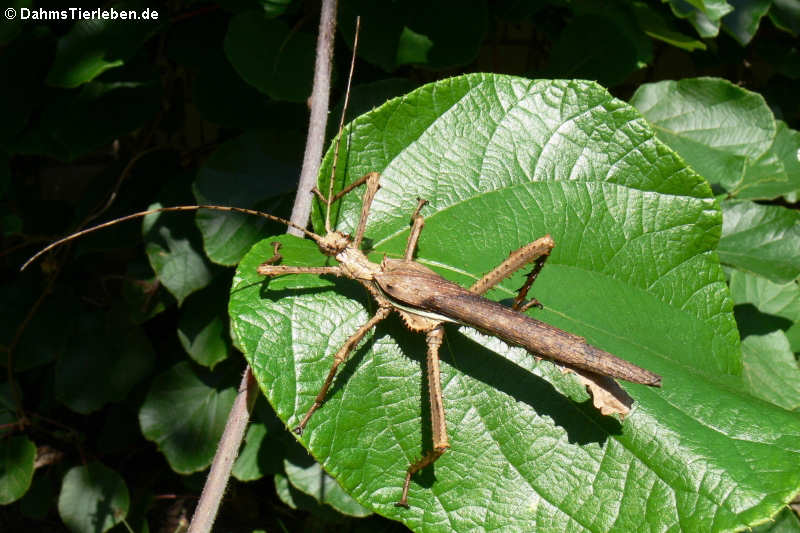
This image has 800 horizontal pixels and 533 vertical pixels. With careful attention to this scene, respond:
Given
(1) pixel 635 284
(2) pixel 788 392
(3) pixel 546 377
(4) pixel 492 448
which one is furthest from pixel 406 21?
(2) pixel 788 392

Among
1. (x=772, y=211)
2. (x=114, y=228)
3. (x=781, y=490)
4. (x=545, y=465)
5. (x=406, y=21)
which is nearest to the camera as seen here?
(x=781, y=490)

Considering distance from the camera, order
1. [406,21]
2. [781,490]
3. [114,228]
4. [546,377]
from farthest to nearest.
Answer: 1. [114,228]
2. [406,21]
3. [546,377]
4. [781,490]

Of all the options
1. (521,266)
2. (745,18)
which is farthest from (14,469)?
(745,18)

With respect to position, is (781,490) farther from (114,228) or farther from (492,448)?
(114,228)

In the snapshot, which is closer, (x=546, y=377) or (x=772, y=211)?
(x=546, y=377)

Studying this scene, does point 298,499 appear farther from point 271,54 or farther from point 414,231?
point 271,54

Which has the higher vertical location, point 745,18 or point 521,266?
point 745,18

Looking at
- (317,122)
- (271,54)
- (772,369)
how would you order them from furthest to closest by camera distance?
(772,369), (271,54), (317,122)

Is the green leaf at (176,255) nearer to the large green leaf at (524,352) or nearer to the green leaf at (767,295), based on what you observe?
the large green leaf at (524,352)
